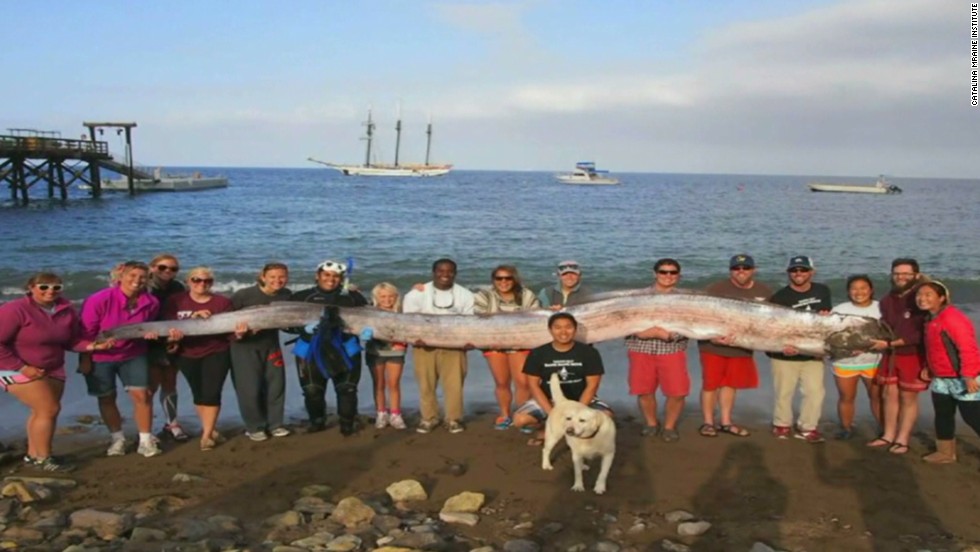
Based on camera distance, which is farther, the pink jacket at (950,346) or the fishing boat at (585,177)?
the fishing boat at (585,177)

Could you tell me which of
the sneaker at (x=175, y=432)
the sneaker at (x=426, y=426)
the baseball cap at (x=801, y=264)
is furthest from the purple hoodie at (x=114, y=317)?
the baseball cap at (x=801, y=264)

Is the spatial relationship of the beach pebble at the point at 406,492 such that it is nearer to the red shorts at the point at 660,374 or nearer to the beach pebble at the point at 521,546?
the beach pebble at the point at 521,546

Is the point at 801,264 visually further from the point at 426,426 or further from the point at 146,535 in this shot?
the point at 146,535

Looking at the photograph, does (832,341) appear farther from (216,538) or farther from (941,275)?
(941,275)

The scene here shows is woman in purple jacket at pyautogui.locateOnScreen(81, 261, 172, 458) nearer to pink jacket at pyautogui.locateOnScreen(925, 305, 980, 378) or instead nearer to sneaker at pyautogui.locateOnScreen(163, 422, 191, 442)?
sneaker at pyautogui.locateOnScreen(163, 422, 191, 442)

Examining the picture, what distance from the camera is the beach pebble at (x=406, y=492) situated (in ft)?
19.4

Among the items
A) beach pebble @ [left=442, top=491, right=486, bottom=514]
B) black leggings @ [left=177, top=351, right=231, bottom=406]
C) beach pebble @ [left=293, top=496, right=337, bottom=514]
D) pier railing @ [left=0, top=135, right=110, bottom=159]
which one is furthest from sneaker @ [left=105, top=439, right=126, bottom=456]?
pier railing @ [left=0, top=135, right=110, bottom=159]

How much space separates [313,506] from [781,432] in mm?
4302

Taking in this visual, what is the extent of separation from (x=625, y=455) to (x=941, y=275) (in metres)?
19.0

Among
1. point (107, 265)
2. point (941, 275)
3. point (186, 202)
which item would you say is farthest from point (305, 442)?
point (186, 202)

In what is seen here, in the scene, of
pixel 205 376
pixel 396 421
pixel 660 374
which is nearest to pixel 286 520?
pixel 205 376

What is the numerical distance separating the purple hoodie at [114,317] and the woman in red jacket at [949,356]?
21.0ft

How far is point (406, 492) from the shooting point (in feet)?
19.5

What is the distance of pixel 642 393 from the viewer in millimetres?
7367
